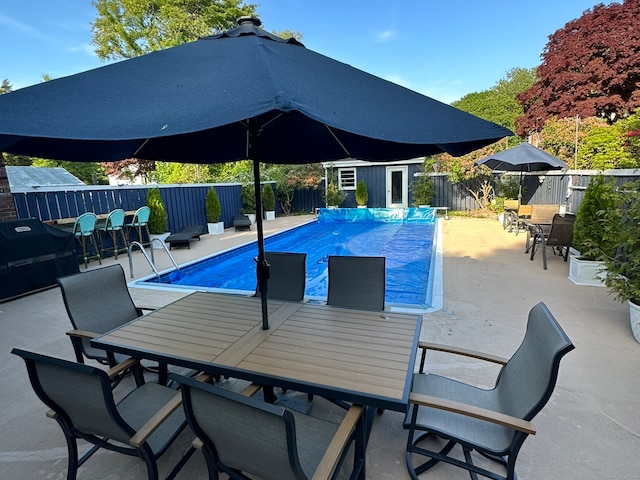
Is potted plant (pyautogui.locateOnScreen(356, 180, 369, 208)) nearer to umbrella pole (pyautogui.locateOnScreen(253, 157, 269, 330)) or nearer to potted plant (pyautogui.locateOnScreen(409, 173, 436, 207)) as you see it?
potted plant (pyautogui.locateOnScreen(409, 173, 436, 207))

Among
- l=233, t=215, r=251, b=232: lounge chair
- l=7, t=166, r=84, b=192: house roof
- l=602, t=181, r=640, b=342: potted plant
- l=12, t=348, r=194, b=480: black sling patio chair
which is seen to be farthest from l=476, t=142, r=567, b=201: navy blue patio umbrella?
l=7, t=166, r=84, b=192: house roof

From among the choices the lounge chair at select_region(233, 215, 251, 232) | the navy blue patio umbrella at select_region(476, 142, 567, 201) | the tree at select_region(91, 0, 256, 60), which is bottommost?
the lounge chair at select_region(233, 215, 251, 232)

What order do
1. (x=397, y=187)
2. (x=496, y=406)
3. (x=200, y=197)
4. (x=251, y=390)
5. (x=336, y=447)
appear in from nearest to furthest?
(x=336, y=447)
(x=251, y=390)
(x=496, y=406)
(x=200, y=197)
(x=397, y=187)

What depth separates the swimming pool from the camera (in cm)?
576

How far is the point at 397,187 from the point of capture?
53.8 ft

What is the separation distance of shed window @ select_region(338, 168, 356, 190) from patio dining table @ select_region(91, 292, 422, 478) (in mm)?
14815

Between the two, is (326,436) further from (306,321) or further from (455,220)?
(455,220)

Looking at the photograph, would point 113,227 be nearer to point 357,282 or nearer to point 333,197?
point 357,282

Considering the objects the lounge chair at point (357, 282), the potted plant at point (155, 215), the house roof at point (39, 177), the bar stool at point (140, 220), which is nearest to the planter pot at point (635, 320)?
the lounge chair at point (357, 282)

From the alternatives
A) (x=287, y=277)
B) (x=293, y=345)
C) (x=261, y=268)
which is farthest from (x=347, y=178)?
(x=293, y=345)

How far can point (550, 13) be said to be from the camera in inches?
712

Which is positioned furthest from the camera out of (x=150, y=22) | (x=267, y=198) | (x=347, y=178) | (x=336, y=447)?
(x=150, y=22)

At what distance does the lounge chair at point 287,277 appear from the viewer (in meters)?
3.14

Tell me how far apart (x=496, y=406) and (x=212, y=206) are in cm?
1057
